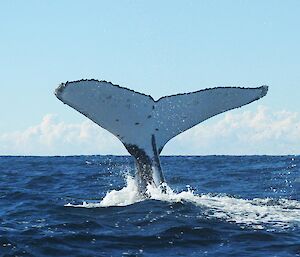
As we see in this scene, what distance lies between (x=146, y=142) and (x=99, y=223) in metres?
1.23

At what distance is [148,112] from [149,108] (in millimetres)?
53

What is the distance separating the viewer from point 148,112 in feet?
25.0

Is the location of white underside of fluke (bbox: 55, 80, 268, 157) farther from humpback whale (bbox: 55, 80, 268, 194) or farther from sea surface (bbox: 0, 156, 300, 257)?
sea surface (bbox: 0, 156, 300, 257)

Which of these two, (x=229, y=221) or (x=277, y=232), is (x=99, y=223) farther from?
(x=277, y=232)

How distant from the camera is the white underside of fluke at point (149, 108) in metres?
6.96

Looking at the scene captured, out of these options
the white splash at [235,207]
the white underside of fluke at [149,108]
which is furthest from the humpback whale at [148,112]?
the white splash at [235,207]

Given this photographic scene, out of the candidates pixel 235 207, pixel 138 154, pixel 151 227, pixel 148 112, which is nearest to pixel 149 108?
pixel 148 112

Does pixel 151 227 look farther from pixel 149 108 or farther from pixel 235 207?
pixel 235 207

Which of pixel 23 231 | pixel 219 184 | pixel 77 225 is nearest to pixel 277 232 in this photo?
pixel 77 225

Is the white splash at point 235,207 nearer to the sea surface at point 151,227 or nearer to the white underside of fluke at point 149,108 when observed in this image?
the sea surface at point 151,227

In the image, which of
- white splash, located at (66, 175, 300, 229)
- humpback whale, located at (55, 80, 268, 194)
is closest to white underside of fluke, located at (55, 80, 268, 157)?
humpback whale, located at (55, 80, 268, 194)

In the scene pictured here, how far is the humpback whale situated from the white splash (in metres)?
0.48

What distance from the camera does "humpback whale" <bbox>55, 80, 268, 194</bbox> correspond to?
7016 millimetres

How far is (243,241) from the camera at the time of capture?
643 cm
